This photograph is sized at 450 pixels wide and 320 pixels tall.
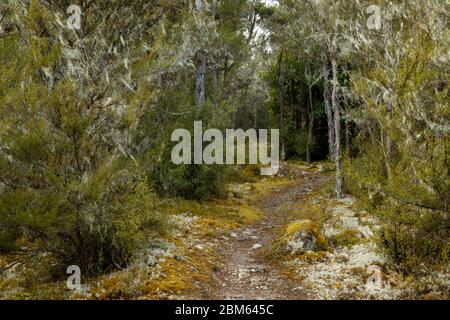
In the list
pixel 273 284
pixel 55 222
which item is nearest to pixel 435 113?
pixel 273 284

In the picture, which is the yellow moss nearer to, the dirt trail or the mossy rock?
the mossy rock

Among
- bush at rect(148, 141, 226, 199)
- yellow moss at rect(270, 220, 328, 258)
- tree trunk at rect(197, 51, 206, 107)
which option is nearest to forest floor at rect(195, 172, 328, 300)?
yellow moss at rect(270, 220, 328, 258)

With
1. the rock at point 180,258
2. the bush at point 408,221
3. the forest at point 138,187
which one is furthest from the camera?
the rock at point 180,258

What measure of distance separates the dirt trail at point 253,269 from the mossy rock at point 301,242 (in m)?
0.54

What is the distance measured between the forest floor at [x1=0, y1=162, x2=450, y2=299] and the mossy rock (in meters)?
0.03

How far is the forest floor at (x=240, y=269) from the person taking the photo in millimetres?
8148

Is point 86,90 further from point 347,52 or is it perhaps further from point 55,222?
point 347,52

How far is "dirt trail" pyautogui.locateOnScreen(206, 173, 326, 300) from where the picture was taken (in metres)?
8.86

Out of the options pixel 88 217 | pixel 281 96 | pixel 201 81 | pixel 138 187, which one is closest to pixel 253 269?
pixel 138 187

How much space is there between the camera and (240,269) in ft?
34.4

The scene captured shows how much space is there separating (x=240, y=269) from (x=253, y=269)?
0.30 meters

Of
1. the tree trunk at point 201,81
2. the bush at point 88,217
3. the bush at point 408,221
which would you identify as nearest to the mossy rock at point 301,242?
the bush at point 408,221

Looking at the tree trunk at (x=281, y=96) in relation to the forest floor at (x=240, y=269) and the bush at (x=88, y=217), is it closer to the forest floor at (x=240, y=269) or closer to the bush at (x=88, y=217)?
the forest floor at (x=240, y=269)

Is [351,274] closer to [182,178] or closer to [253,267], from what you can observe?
[253,267]
